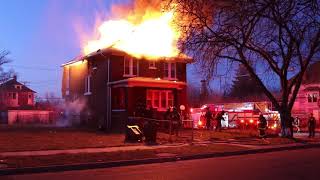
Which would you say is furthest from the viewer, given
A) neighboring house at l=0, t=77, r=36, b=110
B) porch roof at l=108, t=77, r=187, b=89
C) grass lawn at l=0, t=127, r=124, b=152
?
neighboring house at l=0, t=77, r=36, b=110

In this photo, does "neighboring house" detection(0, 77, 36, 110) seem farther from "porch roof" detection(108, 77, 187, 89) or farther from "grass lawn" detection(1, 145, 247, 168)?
"grass lawn" detection(1, 145, 247, 168)

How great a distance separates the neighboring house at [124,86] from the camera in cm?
3600

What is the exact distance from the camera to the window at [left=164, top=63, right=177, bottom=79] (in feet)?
134

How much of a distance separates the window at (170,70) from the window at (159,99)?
2765 mm

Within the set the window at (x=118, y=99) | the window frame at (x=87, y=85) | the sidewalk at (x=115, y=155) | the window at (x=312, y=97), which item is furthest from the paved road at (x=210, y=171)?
the window at (x=312, y=97)

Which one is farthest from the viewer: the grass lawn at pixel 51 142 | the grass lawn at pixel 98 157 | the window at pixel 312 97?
the window at pixel 312 97

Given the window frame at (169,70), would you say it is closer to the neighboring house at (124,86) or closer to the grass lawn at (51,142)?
the neighboring house at (124,86)

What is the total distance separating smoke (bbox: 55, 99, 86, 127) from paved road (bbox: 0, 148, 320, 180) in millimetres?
25410

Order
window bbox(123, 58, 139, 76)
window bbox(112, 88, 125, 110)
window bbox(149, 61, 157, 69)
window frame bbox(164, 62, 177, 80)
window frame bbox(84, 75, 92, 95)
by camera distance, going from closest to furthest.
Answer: window bbox(112, 88, 125, 110) → window bbox(123, 58, 139, 76) → window bbox(149, 61, 157, 69) → window frame bbox(164, 62, 177, 80) → window frame bbox(84, 75, 92, 95)

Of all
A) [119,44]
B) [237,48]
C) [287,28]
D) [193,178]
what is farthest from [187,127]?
[193,178]

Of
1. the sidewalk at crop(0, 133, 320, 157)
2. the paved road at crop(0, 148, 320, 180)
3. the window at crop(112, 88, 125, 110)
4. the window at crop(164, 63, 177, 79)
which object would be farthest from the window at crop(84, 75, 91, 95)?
the paved road at crop(0, 148, 320, 180)

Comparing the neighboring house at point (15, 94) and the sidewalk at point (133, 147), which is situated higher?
the neighboring house at point (15, 94)

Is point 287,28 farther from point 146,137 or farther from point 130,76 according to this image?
point 130,76

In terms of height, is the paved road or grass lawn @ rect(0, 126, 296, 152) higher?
grass lawn @ rect(0, 126, 296, 152)
